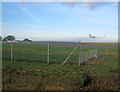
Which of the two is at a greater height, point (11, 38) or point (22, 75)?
point (11, 38)

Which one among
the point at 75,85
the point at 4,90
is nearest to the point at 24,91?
the point at 4,90

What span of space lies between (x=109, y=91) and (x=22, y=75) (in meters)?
3.45

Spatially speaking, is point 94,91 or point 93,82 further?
point 93,82

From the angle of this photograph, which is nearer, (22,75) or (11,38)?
(22,75)

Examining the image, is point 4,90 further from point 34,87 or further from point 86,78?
point 86,78

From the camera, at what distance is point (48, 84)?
192 inches

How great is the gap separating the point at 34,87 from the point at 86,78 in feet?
6.21

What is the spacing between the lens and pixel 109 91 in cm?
452

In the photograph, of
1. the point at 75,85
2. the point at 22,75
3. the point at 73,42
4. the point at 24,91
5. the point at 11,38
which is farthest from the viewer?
the point at 11,38

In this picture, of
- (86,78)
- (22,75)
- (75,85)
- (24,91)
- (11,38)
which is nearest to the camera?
(24,91)

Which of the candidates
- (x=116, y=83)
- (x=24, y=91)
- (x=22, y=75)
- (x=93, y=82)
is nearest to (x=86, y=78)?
(x=93, y=82)

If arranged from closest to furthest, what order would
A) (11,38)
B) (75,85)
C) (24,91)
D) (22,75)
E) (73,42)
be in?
(24,91) < (75,85) < (22,75) < (73,42) < (11,38)

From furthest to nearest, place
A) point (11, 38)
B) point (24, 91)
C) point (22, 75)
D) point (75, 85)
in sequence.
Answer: point (11, 38), point (22, 75), point (75, 85), point (24, 91)

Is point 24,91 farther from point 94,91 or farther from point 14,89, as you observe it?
point 94,91
